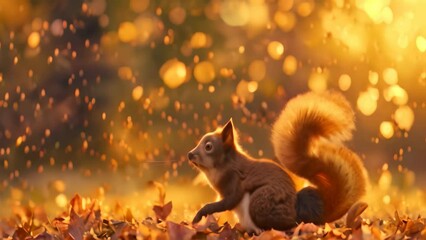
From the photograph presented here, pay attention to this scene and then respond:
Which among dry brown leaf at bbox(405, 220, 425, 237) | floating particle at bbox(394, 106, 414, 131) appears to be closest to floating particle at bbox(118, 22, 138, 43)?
floating particle at bbox(394, 106, 414, 131)

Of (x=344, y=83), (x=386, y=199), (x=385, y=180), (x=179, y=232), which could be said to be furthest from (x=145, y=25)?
(x=179, y=232)

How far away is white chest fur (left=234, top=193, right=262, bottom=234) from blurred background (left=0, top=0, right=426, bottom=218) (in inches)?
142

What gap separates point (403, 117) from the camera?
7.96 m

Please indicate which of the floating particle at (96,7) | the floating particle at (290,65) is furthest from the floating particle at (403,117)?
the floating particle at (96,7)

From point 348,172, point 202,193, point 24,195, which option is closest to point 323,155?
point 348,172

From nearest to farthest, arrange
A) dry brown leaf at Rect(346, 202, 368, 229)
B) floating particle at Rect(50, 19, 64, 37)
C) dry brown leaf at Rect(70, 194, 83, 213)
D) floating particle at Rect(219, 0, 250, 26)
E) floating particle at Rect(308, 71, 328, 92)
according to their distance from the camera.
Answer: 1. dry brown leaf at Rect(346, 202, 368, 229)
2. dry brown leaf at Rect(70, 194, 83, 213)
3. floating particle at Rect(308, 71, 328, 92)
4. floating particle at Rect(219, 0, 250, 26)
5. floating particle at Rect(50, 19, 64, 37)

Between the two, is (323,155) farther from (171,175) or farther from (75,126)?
→ (75,126)

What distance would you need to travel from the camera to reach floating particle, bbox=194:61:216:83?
336 inches

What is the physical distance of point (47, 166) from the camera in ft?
27.7

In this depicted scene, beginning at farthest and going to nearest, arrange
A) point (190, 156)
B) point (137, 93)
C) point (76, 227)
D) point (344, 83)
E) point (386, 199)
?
point (137, 93)
point (344, 83)
point (386, 199)
point (190, 156)
point (76, 227)

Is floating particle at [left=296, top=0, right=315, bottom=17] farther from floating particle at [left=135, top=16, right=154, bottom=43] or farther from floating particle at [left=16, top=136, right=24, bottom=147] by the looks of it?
floating particle at [left=16, top=136, right=24, bottom=147]

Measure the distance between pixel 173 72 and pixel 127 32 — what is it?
2.36 ft

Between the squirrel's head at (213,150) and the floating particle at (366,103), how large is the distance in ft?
13.1

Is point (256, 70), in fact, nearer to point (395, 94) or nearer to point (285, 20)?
point (285, 20)
